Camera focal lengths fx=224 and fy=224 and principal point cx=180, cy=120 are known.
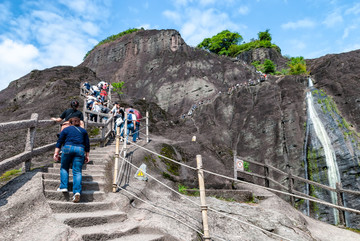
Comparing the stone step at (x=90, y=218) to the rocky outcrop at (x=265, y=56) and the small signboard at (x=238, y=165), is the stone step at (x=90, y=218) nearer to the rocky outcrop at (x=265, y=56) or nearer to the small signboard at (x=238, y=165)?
the small signboard at (x=238, y=165)

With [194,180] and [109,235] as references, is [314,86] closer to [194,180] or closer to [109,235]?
[194,180]

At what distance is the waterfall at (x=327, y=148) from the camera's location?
16641mm

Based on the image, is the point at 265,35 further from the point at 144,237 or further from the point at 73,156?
the point at 144,237

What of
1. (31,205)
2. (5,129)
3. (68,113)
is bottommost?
(31,205)

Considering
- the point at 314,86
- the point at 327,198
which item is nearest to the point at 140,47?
the point at 314,86

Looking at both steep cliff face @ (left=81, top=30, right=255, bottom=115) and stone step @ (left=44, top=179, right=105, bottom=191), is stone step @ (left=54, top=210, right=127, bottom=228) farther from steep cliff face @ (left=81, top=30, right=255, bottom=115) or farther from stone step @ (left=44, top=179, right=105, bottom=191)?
steep cliff face @ (left=81, top=30, right=255, bottom=115)

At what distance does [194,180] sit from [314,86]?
26.6m

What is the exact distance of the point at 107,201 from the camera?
14.2 ft

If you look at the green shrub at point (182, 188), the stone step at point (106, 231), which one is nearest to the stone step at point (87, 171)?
the stone step at point (106, 231)

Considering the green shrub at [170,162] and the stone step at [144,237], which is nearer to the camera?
the stone step at [144,237]

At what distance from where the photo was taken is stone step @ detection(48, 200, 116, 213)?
358cm

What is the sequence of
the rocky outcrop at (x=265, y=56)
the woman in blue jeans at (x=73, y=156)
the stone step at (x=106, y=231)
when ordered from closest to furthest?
the stone step at (x=106, y=231) → the woman in blue jeans at (x=73, y=156) → the rocky outcrop at (x=265, y=56)

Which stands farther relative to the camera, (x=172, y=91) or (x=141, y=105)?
(x=172, y=91)

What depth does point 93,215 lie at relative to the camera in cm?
A: 364
